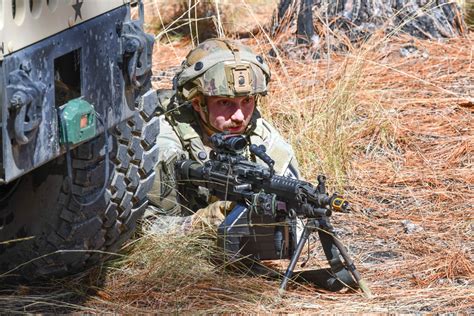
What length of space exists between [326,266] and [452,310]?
29.4 inches

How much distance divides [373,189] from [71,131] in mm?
2611

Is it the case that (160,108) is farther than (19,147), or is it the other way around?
(160,108)

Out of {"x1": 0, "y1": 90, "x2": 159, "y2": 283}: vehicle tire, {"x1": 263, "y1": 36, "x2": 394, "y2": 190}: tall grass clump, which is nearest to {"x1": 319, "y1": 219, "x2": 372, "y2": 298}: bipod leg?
{"x1": 0, "y1": 90, "x2": 159, "y2": 283}: vehicle tire

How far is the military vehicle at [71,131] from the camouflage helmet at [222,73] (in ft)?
2.31

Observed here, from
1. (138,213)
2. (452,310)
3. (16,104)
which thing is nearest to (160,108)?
(138,213)

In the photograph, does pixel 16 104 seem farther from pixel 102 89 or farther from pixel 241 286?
pixel 241 286

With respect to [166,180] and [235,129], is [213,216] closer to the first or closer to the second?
[166,180]

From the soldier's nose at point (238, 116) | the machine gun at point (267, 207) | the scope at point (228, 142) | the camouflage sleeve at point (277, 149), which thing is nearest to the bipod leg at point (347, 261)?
the machine gun at point (267, 207)

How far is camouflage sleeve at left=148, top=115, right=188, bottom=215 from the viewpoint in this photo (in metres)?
5.05

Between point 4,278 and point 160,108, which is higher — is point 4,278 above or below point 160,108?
below

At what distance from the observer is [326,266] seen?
4816 mm

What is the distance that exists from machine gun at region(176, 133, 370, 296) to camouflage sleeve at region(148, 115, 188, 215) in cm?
27

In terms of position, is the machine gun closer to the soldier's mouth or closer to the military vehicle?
the military vehicle

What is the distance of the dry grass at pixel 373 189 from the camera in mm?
4363
